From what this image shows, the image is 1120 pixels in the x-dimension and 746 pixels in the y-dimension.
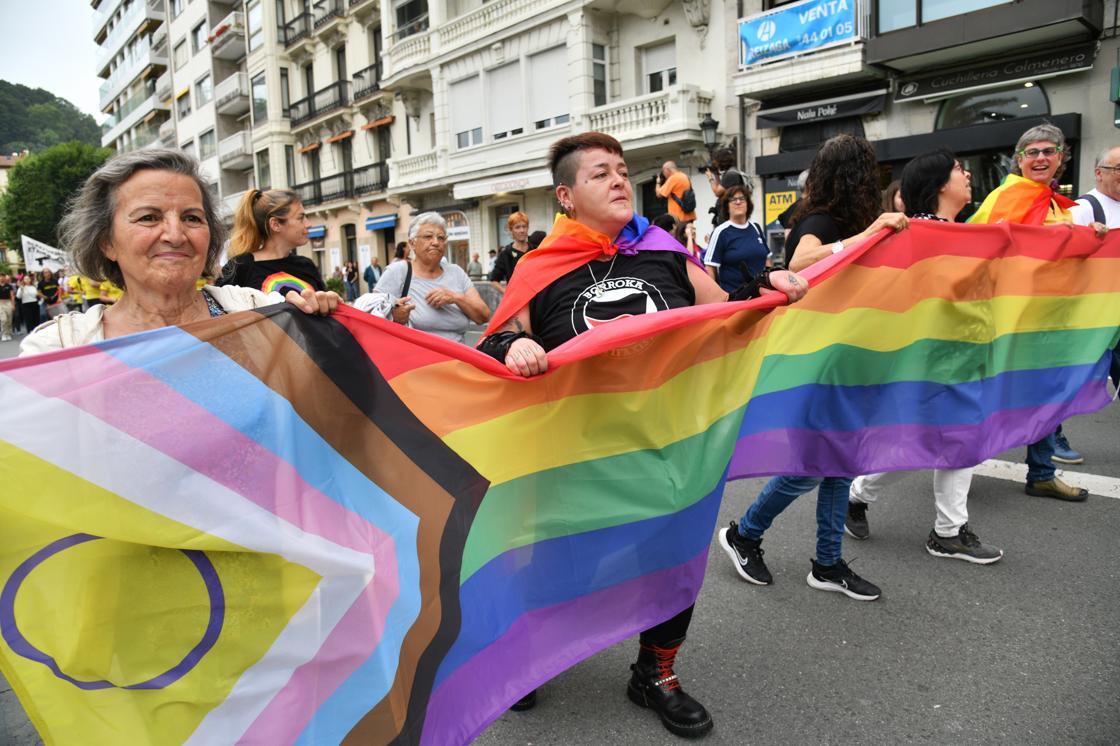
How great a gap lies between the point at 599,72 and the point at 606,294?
19449mm

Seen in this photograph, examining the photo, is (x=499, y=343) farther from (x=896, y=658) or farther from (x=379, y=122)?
(x=379, y=122)

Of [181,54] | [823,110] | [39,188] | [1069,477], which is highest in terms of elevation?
[181,54]

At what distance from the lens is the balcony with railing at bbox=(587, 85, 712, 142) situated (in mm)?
17625

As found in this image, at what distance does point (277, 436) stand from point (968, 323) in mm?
3268

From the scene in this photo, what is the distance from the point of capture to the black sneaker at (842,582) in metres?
3.49

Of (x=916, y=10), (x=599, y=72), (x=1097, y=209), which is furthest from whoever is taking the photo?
(x=599, y=72)

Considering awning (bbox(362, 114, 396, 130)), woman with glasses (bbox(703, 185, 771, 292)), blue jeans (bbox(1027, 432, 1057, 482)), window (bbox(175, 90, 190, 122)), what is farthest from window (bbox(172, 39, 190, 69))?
blue jeans (bbox(1027, 432, 1057, 482))

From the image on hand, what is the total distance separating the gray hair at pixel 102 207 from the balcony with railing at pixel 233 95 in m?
43.5

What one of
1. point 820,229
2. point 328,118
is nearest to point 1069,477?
point 820,229

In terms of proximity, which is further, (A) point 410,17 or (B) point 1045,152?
(A) point 410,17

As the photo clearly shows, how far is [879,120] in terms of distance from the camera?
1534 centimetres

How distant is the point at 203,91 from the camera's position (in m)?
45.4

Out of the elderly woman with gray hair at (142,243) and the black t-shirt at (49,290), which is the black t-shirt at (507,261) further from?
the black t-shirt at (49,290)

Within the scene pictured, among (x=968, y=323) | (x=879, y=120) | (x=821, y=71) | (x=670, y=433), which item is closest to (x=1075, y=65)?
(x=879, y=120)
